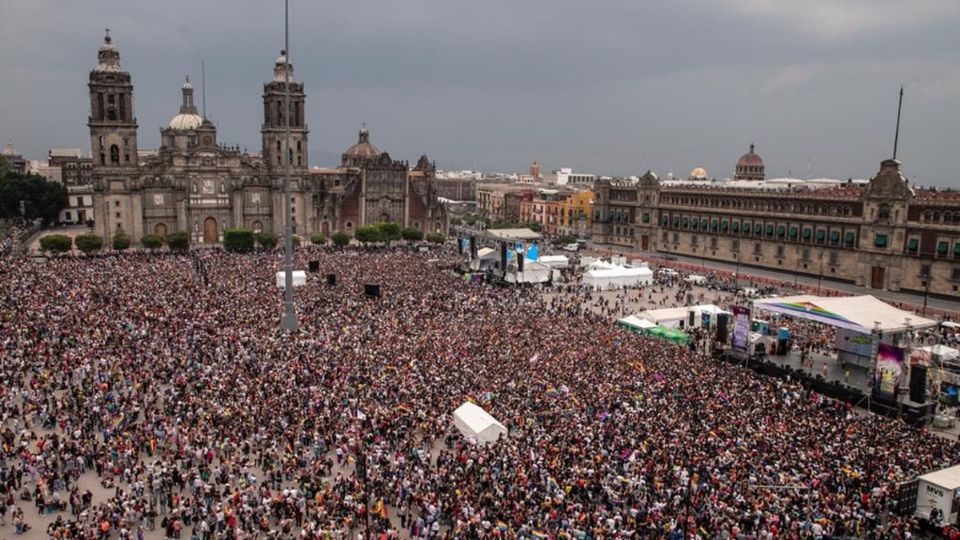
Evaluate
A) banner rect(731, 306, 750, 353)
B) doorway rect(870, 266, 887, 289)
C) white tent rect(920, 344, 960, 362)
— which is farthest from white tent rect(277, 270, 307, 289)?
doorway rect(870, 266, 887, 289)

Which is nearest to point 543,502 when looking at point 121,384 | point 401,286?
point 121,384

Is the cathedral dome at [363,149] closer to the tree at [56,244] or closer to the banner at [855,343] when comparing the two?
the tree at [56,244]

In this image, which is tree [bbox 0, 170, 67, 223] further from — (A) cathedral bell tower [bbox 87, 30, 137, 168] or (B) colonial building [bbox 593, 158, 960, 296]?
(B) colonial building [bbox 593, 158, 960, 296]

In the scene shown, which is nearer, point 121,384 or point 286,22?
point 121,384

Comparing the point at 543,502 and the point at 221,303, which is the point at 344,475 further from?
the point at 221,303

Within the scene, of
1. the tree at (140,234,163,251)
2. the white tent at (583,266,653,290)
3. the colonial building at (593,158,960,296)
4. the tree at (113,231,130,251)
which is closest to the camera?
the colonial building at (593,158,960,296)

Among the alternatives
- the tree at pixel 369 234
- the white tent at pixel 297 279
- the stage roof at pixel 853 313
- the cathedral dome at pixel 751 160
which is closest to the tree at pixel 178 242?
the tree at pixel 369 234
